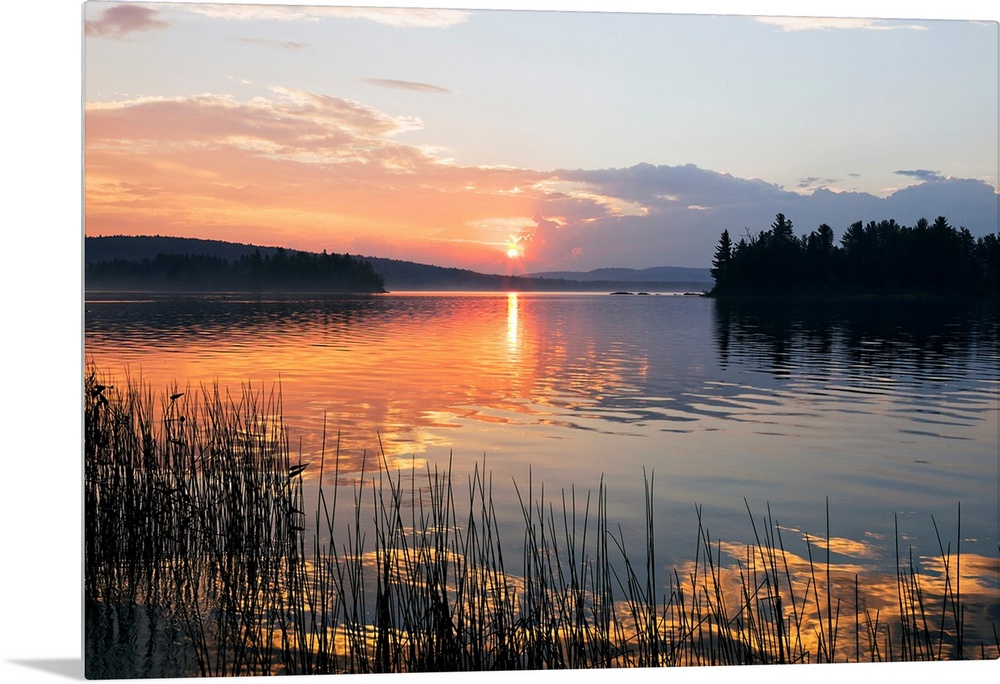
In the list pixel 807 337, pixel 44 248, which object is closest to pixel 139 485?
pixel 44 248

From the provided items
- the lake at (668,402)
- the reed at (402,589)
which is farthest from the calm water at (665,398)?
the reed at (402,589)

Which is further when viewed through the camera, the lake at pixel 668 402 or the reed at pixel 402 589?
the lake at pixel 668 402

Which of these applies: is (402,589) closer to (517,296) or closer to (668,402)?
(517,296)

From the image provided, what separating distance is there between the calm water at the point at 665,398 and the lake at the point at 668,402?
2cm

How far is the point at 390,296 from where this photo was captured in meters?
6.18

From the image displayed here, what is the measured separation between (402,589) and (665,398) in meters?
4.58

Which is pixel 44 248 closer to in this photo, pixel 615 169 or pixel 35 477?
pixel 35 477

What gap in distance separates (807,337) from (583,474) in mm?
3524

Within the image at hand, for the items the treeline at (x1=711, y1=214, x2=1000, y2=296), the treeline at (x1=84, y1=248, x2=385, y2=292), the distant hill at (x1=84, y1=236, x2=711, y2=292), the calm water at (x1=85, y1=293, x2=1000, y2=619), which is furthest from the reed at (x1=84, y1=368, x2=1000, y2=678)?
the treeline at (x1=711, y1=214, x2=1000, y2=296)

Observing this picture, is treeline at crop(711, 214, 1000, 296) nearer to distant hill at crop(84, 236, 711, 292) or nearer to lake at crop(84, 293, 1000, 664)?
lake at crop(84, 293, 1000, 664)

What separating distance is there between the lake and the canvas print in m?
0.04

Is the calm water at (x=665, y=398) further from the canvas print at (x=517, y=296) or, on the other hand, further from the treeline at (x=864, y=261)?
the treeline at (x=864, y=261)

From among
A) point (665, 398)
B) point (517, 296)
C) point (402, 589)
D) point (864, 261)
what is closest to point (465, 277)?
point (517, 296)

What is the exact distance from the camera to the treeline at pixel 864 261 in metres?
5.23
